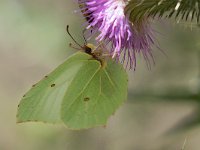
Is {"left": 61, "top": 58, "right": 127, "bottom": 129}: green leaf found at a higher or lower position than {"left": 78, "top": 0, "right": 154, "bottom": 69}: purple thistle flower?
lower

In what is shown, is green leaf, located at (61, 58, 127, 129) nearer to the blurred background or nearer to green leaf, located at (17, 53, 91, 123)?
green leaf, located at (17, 53, 91, 123)

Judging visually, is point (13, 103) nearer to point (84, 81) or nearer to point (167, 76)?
point (167, 76)

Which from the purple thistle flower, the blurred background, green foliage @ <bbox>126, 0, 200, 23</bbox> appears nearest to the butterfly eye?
the purple thistle flower

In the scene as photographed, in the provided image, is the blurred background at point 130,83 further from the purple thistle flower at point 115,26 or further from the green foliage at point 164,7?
the green foliage at point 164,7

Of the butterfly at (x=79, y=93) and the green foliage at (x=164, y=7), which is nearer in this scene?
the green foliage at (x=164, y=7)

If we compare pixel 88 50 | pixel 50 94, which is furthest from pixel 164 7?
pixel 50 94

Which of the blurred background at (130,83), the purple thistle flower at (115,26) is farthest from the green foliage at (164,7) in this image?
the blurred background at (130,83)
